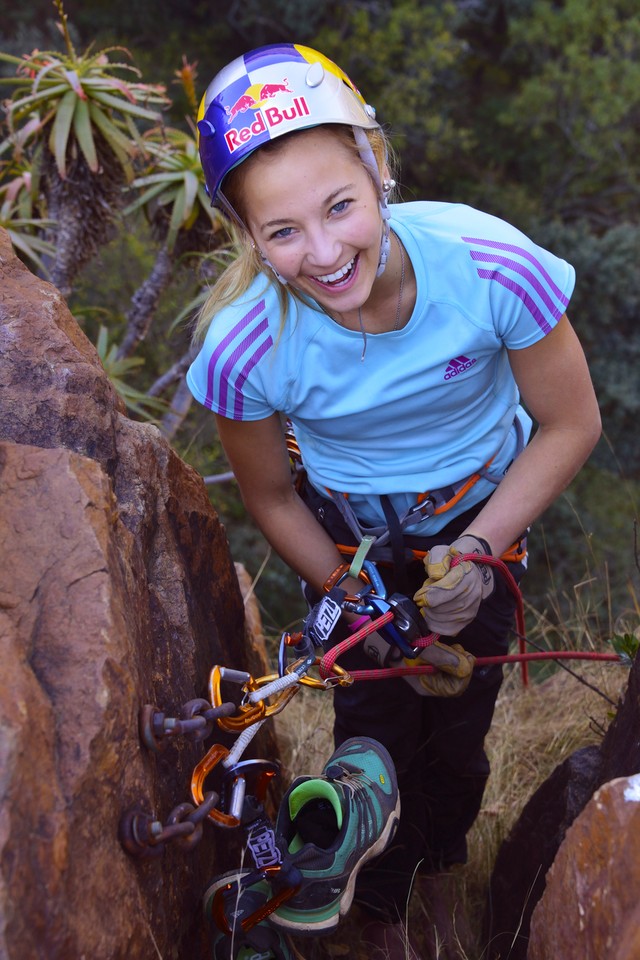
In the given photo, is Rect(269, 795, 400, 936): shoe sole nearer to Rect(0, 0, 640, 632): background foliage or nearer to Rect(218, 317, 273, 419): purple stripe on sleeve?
Rect(218, 317, 273, 419): purple stripe on sleeve

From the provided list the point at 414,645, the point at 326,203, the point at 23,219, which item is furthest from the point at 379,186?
the point at 23,219

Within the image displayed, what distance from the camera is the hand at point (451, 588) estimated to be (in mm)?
1900

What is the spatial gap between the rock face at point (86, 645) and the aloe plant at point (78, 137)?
6.34 ft

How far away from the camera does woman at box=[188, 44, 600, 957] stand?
1760 mm

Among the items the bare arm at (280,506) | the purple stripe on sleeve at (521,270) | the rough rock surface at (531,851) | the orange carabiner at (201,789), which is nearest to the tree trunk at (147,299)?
the bare arm at (280,506)

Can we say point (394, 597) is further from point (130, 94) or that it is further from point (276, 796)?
point (130, 94)

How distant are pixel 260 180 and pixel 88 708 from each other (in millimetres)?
989

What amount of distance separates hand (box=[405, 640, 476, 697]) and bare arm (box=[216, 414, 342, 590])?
0.30 meters

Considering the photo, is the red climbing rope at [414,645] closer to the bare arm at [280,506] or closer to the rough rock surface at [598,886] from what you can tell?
the bare arm at [280,506]

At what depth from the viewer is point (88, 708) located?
1.33 m

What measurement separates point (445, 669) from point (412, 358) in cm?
67

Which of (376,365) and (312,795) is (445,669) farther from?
(376,365)

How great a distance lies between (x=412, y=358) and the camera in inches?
78.4

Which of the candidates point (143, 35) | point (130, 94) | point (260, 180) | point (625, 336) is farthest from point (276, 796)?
point (143, 35)
